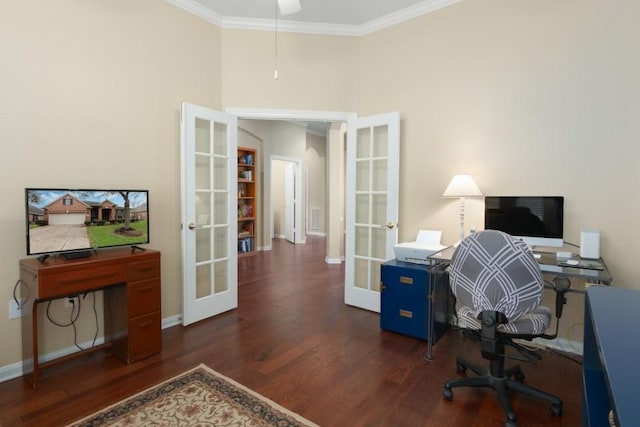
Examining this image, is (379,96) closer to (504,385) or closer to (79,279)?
(504,385)

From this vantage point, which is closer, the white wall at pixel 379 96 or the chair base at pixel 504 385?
the chair base at pixel 504 385

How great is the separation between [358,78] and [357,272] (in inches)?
85.7

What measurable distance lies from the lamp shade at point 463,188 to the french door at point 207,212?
2.15 m

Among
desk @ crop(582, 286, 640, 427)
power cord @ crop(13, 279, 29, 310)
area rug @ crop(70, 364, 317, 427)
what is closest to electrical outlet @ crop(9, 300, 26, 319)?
power cord @ crop(13, 279, 29, 310)

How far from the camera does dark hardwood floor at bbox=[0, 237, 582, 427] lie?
192cm

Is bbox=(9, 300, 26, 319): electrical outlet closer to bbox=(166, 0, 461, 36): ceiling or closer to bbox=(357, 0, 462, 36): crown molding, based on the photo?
bbox=(166, 0, 461, 36): ceiling

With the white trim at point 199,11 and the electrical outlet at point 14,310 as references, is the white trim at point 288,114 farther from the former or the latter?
the electrical outlet at point 14,310

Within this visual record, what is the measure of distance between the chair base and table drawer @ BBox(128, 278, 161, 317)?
7.09ft

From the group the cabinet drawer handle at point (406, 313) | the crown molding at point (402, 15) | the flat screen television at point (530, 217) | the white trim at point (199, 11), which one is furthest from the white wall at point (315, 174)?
the flat screen television at point (530, 217)

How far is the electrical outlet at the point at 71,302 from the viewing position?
2.50m

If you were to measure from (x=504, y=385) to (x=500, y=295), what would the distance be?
0.62 m

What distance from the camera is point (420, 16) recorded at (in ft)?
10.9

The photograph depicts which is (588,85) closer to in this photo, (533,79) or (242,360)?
(533,79)

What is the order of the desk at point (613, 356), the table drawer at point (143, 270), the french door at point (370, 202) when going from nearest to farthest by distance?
the desk at point (613, 356) → the table drawer at point (143, 270) → the french door at point (370, 202)
